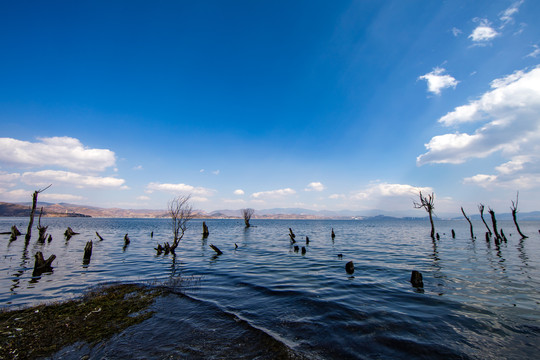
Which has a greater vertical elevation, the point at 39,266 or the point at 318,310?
the point at 39,266

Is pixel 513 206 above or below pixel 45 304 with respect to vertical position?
above

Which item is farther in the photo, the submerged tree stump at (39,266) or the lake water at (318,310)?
the submerged tree stump at (39,266)

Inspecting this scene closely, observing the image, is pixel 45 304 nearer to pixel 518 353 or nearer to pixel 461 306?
pixel 518 353

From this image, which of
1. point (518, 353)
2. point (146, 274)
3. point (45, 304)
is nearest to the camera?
point (518, 353)

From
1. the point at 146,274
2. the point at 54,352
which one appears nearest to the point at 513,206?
the point at 146,274

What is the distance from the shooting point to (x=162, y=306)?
31.8 feet

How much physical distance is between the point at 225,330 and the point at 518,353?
8.47m

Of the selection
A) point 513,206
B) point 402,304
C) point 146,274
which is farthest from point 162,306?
point 513,206

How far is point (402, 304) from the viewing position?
10266 mm

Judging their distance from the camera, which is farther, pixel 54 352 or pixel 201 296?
pixel 201 296

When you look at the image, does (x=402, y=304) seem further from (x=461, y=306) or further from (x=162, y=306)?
(x=162, y=306)

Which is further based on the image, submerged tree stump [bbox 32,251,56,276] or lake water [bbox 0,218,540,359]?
submerged tree stump [bbox 32,251,56,276]

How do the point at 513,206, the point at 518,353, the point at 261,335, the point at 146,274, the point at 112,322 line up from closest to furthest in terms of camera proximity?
the point at 518,353, the point at 261,335, the point at 112,322, the point at 146,274, the point at 513,206

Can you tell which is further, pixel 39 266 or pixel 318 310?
pixel 39 266
